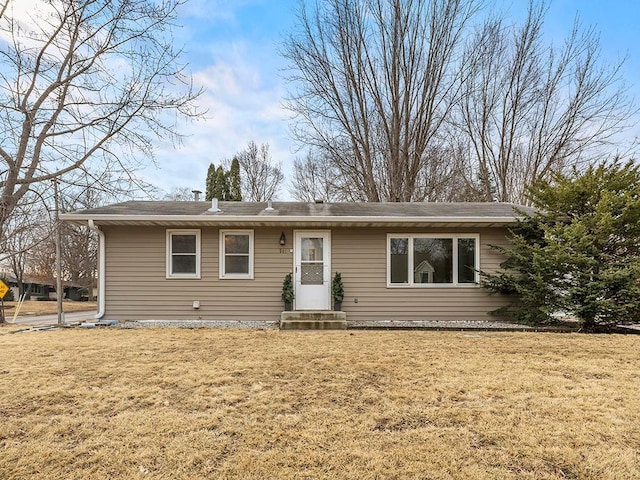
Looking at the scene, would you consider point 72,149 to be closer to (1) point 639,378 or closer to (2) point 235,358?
(2) point 235,358

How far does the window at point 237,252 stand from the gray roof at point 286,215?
0.46 metres

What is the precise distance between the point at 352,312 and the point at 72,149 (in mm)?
7225

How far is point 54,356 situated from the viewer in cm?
529

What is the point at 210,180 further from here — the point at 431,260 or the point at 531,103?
the point at 431,260

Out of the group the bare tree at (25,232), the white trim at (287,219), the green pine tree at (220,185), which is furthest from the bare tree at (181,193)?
the white trim at (287,219)

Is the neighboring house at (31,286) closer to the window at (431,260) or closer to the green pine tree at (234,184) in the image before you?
the green pine tree at (234,184)

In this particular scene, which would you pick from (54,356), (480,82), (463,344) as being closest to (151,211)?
(54,356)

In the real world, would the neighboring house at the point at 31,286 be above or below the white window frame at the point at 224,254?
below

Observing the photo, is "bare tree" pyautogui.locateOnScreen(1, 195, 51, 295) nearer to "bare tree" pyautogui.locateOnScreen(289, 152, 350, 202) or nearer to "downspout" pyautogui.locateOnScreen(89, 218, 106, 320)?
"downspout" pyautogui.locateOnScreen(89, 218, 106, 320)

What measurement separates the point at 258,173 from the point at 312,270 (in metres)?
18.8

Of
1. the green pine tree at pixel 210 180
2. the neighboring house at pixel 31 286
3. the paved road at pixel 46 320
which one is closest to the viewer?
the paved road at pixel 46 320

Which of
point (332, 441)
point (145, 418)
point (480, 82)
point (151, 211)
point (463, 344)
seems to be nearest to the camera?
point (332, 441)

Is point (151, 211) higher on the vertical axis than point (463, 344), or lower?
higher

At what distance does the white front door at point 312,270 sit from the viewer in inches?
352
